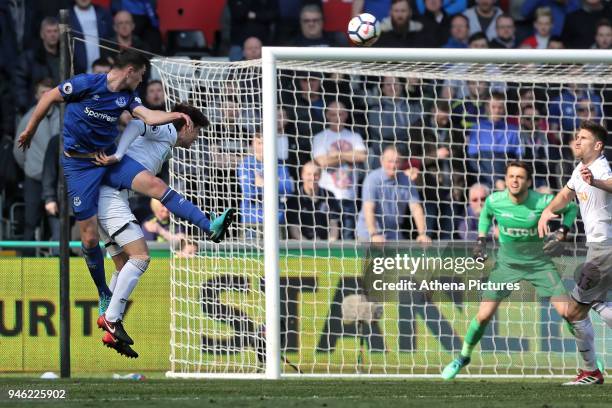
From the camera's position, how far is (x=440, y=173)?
14.2m

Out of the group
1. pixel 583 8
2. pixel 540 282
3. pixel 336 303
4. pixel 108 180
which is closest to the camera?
pixel 108 180

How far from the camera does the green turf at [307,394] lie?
8938 mm

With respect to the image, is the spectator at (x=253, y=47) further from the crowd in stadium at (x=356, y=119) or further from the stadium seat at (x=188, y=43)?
the stadium seat at (x=188, y=43)

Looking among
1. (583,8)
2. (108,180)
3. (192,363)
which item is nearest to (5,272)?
(192,363)

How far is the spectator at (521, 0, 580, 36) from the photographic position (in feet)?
57.6

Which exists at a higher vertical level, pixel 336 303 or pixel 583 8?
pixel 583 8

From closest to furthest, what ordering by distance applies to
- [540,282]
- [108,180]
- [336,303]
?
1. [108,180]
2. [540,282]
3. [336,303]

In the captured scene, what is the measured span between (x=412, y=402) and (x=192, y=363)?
452cm

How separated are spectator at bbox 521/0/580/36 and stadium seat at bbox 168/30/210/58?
14.0 ft

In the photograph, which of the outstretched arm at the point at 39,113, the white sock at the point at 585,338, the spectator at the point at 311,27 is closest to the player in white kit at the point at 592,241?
the white sock at the point at 585,338

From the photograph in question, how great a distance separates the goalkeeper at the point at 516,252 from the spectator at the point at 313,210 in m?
1.90

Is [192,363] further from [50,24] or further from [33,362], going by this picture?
[50,24]

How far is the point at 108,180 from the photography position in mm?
10906

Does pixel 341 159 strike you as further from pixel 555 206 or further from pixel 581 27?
pixel 581 27
